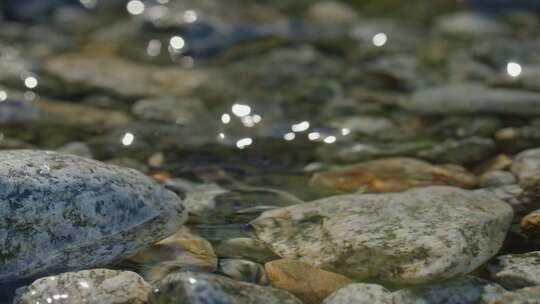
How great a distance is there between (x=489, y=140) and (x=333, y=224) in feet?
5.02

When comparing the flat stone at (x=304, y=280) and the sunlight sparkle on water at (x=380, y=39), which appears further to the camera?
the sunlight sparkle on water at (x=380, y=39)

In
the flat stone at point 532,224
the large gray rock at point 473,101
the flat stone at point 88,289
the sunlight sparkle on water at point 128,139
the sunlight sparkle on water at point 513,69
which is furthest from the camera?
the sunlight sparkle on water at point 513,69

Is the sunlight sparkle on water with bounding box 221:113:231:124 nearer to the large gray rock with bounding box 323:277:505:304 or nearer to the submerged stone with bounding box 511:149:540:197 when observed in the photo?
the submerged stone with bounding box 511:149:540:197

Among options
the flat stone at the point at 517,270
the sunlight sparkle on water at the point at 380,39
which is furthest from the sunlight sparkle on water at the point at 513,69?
the flat stone at the point at 517,270

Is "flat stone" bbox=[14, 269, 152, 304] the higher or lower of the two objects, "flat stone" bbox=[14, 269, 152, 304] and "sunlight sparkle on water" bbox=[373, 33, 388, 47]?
the lower

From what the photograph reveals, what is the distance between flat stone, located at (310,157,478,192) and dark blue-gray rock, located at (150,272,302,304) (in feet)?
3.80

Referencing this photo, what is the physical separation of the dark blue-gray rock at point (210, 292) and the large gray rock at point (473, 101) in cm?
236

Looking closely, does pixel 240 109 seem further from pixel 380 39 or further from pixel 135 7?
pixel 135 7

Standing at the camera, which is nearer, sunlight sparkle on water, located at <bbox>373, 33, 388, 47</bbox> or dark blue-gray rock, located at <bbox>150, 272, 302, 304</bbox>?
dark blue-gray rock, located at <bbox>150, 272, 302, 304</bbox>

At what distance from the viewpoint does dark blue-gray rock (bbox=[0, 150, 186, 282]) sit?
114 inches

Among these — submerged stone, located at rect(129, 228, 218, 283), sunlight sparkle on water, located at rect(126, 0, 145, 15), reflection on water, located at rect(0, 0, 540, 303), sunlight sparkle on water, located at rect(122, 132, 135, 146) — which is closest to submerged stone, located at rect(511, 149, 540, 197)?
reflection on water, located at rect(0, 0, 540, 303)

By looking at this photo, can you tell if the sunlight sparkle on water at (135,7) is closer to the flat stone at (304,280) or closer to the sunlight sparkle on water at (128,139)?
the sunlight sparkle on water at (128,139)

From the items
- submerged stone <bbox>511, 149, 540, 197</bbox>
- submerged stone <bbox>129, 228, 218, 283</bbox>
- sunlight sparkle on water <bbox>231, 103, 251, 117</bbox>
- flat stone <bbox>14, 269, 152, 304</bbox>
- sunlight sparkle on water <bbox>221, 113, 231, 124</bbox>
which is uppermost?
submerged stone <bbox>511, 149, 540, 197</bbox>

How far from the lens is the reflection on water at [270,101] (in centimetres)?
377
